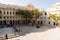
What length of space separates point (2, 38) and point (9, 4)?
61.8 feet

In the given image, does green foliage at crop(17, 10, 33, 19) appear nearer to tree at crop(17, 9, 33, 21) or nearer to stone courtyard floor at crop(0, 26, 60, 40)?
tree at crop(17, 9, 33, 21)

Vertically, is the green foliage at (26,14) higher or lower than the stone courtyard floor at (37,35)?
higher

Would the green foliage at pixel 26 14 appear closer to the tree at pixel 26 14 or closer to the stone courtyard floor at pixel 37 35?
the tree at pixel 26 14

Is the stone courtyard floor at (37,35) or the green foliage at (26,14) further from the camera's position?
the green foliage at (26,14)

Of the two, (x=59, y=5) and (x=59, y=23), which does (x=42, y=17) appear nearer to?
(x=59, y=23)

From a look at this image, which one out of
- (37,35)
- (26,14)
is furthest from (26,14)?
(37,35)

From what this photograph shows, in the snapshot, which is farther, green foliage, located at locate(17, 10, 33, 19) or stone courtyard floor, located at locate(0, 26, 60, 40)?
green foliage, located at locate(17, 10, 33, 19)

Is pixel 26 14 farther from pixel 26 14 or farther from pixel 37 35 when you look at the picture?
pixel 37 35

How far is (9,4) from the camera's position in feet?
129

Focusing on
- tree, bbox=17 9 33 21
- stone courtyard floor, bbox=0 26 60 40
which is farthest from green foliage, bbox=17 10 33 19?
stone courtyard floor, bbox=0 26 60 40

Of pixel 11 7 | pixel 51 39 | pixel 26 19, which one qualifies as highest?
pixel 11 7

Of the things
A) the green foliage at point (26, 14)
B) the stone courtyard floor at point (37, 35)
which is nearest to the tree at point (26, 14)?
the green foliage at point (26, 14)

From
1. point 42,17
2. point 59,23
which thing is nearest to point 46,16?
point 42,17

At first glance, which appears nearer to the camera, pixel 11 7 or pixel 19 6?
pixel 11 7
